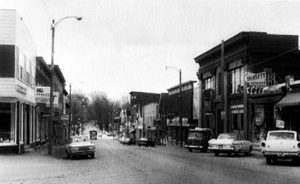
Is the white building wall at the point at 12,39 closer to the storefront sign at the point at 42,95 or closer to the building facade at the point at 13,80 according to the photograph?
the building facade at the point at 13,80

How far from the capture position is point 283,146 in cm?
2483

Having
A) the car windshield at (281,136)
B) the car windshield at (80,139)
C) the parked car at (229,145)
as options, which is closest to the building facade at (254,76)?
the parked car at (229,145)

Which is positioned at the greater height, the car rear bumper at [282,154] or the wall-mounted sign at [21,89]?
the wall-mounted sign at [21,89]

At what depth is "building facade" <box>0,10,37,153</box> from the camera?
106 ft

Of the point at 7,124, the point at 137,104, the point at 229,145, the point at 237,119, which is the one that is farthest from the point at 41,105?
the point at 137,104

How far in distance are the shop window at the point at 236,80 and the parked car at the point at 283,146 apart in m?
20.6

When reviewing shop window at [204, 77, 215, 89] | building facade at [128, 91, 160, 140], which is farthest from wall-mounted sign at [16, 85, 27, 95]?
building facade at [128, 91, 160, 140]

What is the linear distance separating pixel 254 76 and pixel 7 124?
20.5m

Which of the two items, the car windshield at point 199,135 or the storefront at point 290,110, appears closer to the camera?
the storefront at point 290,110

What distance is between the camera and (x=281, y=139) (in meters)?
25.5

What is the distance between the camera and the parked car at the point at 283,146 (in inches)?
973

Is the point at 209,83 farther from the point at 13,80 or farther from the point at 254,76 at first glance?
the point at 13,80

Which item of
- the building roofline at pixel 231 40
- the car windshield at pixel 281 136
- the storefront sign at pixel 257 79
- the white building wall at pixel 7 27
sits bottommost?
the car windshield at pixel 281 136

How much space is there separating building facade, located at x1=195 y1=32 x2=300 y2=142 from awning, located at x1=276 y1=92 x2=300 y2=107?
0.52 m
